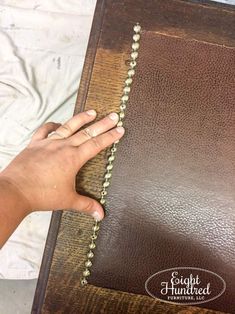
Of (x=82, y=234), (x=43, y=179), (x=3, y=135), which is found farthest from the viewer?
(x=3, y=135)

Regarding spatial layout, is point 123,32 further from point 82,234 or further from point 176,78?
point 82,234

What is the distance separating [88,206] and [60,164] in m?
0.10

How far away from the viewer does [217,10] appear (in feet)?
2.69

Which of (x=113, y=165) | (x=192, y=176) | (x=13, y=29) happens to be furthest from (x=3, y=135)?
(x=192, y=176)

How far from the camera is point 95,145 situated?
2.52 feet

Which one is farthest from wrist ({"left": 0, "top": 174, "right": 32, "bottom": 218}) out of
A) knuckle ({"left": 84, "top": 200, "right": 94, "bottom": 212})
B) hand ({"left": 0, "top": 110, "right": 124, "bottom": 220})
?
knuckle ({"left": 84, "top": 200, "right": 94, "bottom": 212})

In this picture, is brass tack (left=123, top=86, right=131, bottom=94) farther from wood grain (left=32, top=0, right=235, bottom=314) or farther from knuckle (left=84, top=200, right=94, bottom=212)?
knuckle (left=84, top=200, right=94, bottom=212)

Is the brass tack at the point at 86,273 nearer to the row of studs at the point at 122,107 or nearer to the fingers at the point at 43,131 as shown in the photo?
the row of studs at the point at 122,107

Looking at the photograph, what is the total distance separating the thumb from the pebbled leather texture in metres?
0.02

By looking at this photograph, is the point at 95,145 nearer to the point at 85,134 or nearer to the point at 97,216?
the point at 85,134

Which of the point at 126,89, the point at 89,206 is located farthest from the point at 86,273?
the point at 126,89

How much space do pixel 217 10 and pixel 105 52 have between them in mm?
225

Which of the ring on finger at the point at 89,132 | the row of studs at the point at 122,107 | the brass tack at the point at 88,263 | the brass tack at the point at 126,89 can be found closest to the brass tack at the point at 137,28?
the row of studs at the point at 122,107

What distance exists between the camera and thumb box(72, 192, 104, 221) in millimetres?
764
